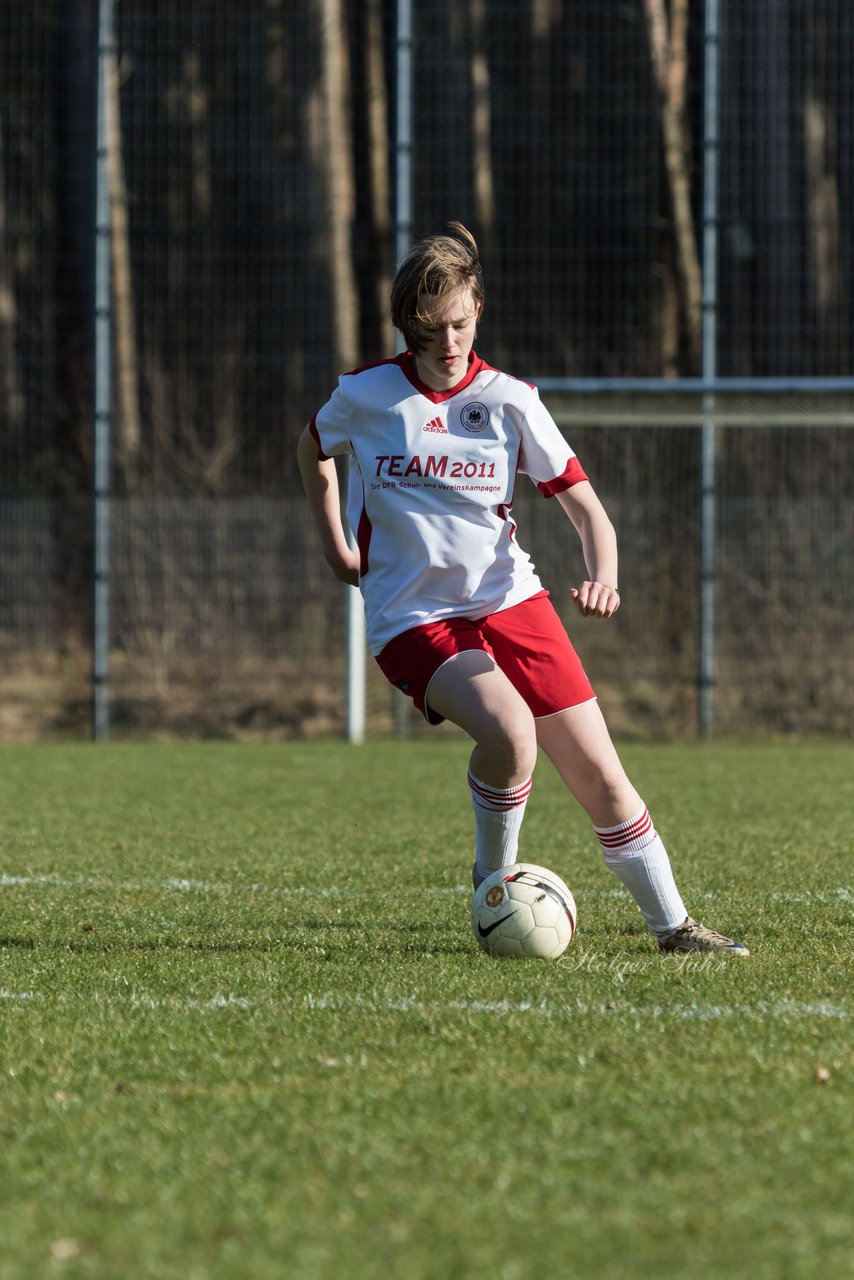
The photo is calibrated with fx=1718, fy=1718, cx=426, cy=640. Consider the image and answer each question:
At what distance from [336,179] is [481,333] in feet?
6.24

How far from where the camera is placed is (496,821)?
4.34 meters

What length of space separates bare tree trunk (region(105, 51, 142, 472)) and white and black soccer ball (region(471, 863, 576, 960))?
920 centimetres

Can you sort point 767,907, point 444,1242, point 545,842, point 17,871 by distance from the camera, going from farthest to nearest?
point 545,842 → point 17,871 → point 767,907 → point 444,1242

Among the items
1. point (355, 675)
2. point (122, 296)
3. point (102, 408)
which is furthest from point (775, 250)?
point (122, 296)

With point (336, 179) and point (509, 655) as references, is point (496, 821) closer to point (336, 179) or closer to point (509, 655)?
point (509, 655)

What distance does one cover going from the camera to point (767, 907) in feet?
16.0

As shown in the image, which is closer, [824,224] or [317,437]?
[317,437]

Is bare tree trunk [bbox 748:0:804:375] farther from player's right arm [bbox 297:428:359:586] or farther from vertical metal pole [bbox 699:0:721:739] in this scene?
player's right arm [bbox 297:428:359:586]

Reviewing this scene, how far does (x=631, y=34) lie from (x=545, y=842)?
7820 mm

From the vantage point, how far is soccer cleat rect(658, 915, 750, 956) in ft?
13.2

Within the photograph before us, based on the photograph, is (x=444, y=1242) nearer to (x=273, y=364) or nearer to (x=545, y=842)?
(x=545, y=842)

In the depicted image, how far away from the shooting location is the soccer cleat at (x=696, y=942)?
4020mm

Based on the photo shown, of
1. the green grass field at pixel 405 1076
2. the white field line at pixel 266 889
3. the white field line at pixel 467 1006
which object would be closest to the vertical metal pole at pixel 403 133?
the green grass field at pixel 405 1076

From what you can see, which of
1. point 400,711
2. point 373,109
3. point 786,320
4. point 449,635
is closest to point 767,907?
point 449,635
